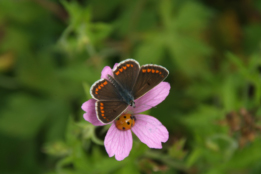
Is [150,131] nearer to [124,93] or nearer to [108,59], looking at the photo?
[124,93]

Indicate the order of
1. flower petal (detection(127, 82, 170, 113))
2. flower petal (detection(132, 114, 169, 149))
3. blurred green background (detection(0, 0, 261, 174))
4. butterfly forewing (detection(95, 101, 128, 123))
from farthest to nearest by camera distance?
blurred green background (detection(0, 0, 261, 174)) → flower petal (detection(127, 82, 170, 113)) → flower petal (detection(132, 114, 169, 149)) → butterfly forewing (detection(95, 101, 128, 123))

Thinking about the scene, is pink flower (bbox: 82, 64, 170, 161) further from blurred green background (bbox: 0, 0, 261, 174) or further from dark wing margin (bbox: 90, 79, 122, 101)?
blurred green background (bbox: 0, 0, 261, 174)

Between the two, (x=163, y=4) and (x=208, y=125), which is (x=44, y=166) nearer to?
(x=208, y=125)

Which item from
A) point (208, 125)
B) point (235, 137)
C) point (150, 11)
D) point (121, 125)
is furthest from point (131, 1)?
point (121, 125)

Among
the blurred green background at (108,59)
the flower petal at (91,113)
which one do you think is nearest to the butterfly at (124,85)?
the flower petal at (91,113)

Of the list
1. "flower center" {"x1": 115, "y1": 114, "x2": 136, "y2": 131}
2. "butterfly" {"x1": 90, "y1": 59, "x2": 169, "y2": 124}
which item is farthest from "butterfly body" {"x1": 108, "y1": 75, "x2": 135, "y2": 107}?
"flower center" {"x1": 115, "y1": 114, "x2": 136, "y2": 131}

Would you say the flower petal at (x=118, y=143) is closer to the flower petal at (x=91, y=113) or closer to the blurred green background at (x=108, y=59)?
the flower petal at (x=91, y=113)
